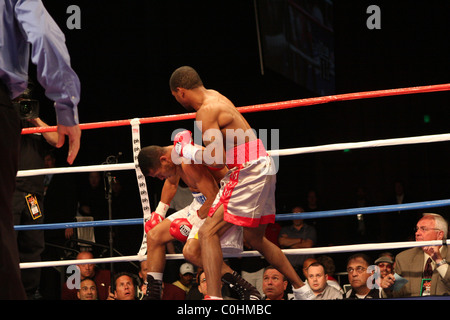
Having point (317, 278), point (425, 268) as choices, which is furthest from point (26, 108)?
point (425, 268)

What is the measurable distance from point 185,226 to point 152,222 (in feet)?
0.78

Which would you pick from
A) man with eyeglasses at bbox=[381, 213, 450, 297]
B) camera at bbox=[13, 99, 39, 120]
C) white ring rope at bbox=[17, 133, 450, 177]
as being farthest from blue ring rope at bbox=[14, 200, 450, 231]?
camera at bbox=[13, 99, 39, 120]

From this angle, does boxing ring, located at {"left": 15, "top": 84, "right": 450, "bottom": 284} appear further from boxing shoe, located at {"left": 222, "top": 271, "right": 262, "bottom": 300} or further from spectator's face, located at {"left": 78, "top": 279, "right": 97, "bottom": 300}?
spectator's face, located at {"left": 78, "top": 279, "right": 97, "bottom": 300}

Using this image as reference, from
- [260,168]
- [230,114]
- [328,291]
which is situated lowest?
[328,291]

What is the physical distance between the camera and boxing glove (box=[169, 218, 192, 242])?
1.03m

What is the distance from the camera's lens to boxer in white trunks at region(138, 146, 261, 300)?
2.84 meters

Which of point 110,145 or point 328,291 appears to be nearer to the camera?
point 328,291

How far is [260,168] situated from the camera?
2.79m

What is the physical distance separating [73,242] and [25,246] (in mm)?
2201

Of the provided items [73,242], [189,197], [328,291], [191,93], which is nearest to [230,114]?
[191,93]

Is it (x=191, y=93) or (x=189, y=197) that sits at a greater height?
(x=191, y=93)

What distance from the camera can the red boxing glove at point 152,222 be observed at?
3104mm

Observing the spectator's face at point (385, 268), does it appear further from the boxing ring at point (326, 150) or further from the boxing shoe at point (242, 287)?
the boxing shoe at point (242, 287)
